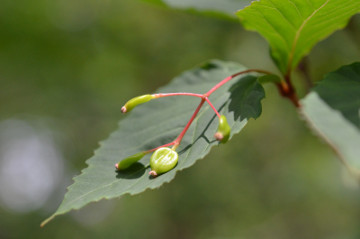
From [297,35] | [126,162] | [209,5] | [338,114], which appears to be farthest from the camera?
[209,5]

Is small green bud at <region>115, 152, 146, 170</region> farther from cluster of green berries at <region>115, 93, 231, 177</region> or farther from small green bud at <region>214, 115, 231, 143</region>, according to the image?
small green bud at <region>214, 115, 231, 143</region>

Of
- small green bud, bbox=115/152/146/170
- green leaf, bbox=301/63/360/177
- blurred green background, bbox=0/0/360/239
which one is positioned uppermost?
green leaf, bbox=301/63/360/177

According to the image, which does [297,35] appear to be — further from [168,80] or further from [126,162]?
[168,80]

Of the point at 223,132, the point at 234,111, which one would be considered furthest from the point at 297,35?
the point at 223,132

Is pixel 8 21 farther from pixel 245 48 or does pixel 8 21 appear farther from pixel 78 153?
pixel 78 153

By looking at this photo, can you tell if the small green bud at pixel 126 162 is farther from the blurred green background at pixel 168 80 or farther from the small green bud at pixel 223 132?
the blurred green background at pixel 168 80

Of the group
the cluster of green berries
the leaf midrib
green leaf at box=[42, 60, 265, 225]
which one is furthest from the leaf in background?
the cluster of green berries

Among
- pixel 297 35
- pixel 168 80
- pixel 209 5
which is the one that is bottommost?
pixel 168 80

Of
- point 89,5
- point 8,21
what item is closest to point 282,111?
point 89,5
